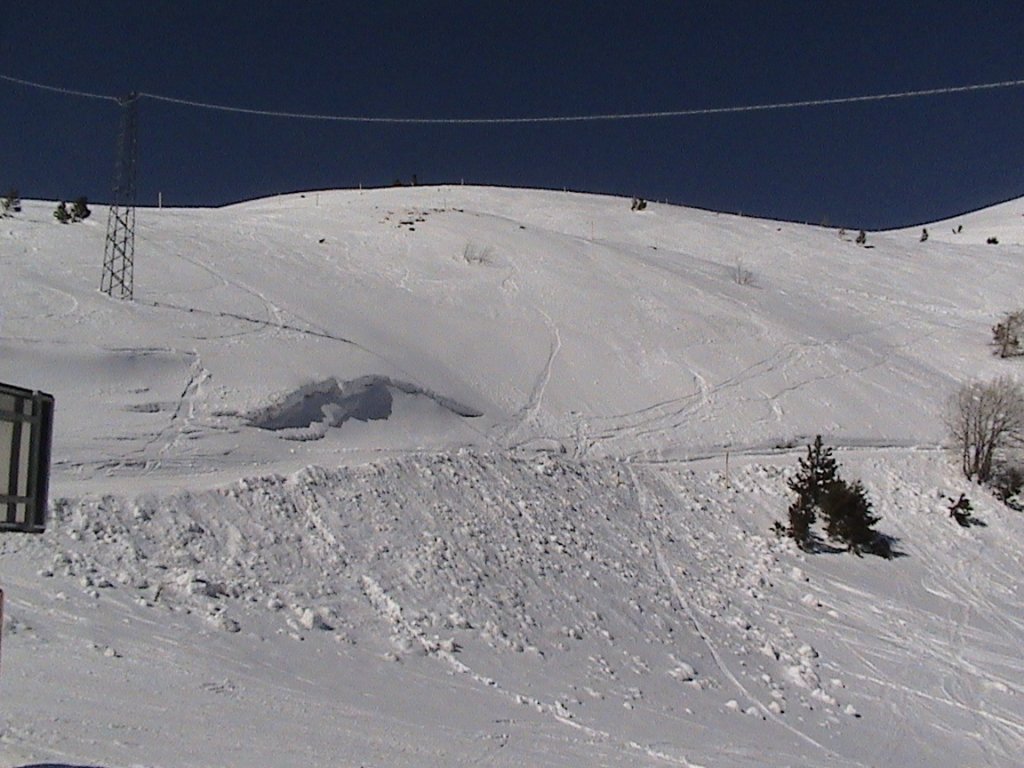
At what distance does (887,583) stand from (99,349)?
47.1 ft

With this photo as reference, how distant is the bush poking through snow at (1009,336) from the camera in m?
29.3

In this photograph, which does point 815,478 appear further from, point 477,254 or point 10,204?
point 10,204

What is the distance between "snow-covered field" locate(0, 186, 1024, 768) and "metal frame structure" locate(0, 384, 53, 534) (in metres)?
1.53

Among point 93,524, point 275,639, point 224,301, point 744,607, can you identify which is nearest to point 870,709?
point 744,607

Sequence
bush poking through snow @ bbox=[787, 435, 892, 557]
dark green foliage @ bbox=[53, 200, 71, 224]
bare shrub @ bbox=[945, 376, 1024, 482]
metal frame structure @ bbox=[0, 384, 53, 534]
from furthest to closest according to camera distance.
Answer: dark green foliage @ bbox=[53, 200, 71, 224], bare shrub @ bbox=[945, 376, 1024, 482], bush poking through snow @ bbox=[787, 435, 892, 557], metal frame structure @ bbox=[0, 384, 53, 534]

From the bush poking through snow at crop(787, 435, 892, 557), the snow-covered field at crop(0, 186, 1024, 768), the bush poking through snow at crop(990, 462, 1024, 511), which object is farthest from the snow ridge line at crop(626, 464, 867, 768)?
the bush poking through snow at crop(990, 462, 1024, 511)

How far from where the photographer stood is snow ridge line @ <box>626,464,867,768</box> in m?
11.2

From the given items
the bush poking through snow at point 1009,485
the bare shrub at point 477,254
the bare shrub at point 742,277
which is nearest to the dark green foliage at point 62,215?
the bare shrub at point 477,254

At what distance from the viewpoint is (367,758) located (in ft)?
23.6

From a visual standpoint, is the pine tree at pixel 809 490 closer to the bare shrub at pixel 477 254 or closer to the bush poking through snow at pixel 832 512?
the bush poking through snow at pixel 832 512

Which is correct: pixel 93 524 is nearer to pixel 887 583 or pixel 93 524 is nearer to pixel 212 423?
pixel 212 423

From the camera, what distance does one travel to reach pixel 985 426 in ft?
73.2

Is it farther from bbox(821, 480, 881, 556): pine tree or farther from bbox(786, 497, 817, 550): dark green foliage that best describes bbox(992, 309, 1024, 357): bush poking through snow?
bbox(786, 497, 817, 550): dark green foliage

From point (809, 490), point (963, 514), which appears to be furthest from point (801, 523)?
point (963, 514)
